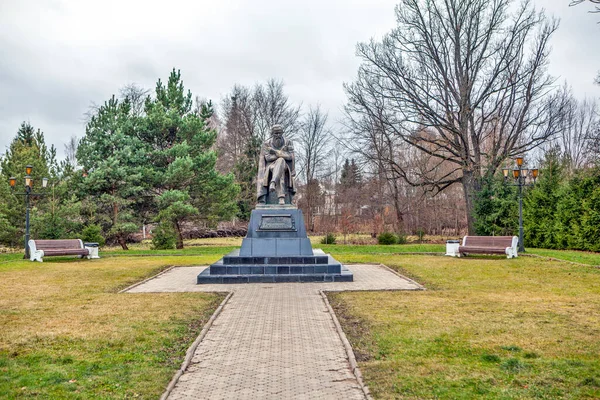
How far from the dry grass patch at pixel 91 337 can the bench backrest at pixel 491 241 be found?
10563 mm


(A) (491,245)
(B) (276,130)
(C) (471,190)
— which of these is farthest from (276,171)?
(C) (471,190)

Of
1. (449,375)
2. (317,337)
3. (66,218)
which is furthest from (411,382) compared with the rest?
(66,218)

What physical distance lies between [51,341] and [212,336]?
5.86ft

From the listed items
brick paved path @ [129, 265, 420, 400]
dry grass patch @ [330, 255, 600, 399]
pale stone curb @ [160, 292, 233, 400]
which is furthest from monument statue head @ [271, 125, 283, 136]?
pale stone curb @ [160, 292, 233, 400]

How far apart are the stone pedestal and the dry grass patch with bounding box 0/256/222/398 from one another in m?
1.94

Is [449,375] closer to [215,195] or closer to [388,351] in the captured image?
[388,351]

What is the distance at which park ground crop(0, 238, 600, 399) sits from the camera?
153 inches

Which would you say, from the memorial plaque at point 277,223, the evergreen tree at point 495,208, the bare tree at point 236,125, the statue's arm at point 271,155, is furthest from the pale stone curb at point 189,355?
the bare tree at point 236,125

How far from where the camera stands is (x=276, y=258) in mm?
11078

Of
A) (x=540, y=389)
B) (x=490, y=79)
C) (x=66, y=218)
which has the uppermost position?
(x=490, y=79)

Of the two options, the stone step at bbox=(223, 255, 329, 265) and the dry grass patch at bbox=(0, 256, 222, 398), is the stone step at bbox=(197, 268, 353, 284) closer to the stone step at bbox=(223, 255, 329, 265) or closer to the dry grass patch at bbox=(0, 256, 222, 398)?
the stone step at bbox=(223, 255, 329, 265)

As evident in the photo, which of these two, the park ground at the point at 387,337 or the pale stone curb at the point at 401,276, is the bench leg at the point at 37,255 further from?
the pale stone curb at the point at 401,276

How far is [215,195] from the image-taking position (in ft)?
77.9

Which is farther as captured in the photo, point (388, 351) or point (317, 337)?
point (317, 337)
